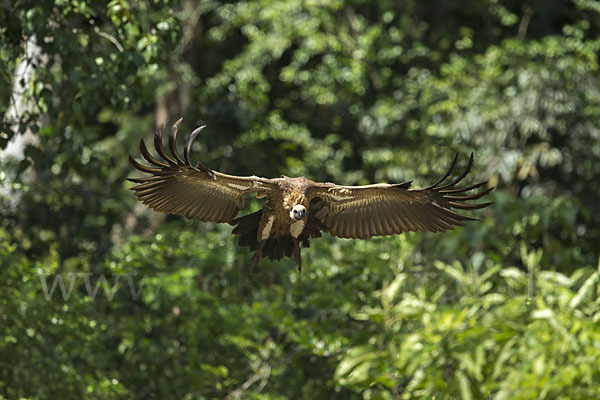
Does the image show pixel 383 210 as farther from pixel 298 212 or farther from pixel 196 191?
pixel 196 191

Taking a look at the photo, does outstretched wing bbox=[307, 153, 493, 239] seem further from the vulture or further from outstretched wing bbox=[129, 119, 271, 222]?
outstretched wing bbox=[129, 119, 271, 222]

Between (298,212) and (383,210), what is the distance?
90 cm

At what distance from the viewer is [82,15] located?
21.5 ft

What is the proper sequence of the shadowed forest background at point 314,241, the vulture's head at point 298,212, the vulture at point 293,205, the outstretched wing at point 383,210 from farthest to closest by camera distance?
the shadowed forest background at point 314,241 < the outstretched wing at point 383,210 < the vulture at point 293,205 < the vulture's head at point 298,212

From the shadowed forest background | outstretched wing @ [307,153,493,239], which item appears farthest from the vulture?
the shadowed forest background

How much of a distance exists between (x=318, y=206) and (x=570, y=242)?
5811 mm

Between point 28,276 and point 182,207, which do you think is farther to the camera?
point 28,276

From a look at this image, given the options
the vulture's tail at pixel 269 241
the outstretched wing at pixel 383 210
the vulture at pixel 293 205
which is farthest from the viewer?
the outstretched wing at pixel 383 210

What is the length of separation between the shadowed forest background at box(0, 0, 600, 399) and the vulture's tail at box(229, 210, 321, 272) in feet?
5.29

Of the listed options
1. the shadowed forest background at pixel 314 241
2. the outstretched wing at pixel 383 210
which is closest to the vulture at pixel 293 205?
the outstretched wing at pixel 383 210

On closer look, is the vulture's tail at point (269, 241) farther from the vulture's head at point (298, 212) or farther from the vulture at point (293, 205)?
the vulture's head at point (298, 212)

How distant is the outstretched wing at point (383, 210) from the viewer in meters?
5.32

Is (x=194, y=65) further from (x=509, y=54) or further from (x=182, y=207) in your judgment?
(x=182, y=207)

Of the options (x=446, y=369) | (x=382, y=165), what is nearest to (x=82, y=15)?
(x=446, y=369)
